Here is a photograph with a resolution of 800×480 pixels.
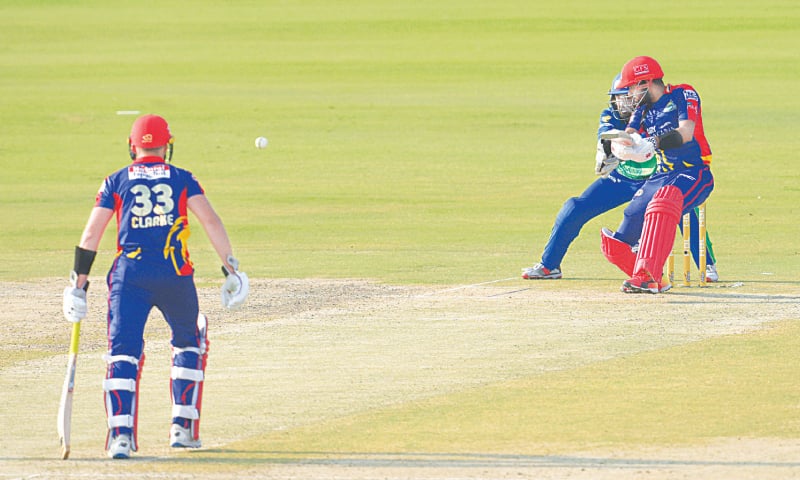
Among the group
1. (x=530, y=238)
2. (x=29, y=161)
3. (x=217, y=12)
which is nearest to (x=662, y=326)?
(x=530, y=238)

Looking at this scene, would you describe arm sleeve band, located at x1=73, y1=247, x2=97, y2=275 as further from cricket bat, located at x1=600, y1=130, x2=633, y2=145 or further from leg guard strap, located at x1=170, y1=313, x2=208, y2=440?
cricket bat, located at x1=600, y1=130, x2=633, y2=145

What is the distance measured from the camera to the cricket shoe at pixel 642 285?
642 inches

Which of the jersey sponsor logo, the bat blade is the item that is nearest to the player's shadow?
the jersey sponsor logo

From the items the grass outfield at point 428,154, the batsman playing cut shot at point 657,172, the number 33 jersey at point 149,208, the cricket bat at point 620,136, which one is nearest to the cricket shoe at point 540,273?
the grass outfield at point 428,154

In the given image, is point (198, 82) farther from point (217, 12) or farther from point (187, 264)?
point (187, 264)

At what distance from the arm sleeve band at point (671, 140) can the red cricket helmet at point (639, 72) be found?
0.69m

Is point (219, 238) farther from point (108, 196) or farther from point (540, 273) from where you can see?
point (540, 273)

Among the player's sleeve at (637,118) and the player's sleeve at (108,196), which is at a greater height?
the player's sleeve at (637,118)

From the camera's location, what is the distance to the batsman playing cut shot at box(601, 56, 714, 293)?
16297 mm

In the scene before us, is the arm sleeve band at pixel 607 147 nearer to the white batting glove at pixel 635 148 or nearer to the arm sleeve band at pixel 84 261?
the white batting glove at pixel 635 148

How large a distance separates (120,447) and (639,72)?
8.73m

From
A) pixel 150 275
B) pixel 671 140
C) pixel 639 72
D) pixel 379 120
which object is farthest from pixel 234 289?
pixel 379 120

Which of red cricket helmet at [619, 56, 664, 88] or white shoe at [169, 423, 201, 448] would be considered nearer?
white shoe at [169, 423, 201, 448]

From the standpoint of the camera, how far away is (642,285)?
16344mm
